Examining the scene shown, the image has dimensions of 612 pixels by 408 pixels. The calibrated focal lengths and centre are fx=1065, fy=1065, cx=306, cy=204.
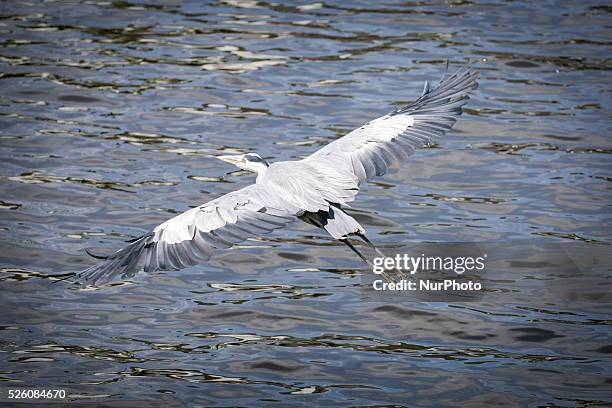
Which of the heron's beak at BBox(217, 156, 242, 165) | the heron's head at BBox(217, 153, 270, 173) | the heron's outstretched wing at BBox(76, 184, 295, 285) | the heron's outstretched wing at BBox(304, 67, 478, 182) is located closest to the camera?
the heron's outstretched wing at BBox(76, 184, 295, 285)

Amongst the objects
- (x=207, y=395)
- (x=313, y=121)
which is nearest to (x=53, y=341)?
(x=207, y=395)

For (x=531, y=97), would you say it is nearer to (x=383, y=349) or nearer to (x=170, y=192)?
(x=170, y=192)

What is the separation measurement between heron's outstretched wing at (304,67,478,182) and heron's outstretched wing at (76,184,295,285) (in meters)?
1.36

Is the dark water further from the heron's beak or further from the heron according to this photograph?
the heron's beak

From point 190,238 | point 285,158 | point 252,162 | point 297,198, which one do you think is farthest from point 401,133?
point 285,158

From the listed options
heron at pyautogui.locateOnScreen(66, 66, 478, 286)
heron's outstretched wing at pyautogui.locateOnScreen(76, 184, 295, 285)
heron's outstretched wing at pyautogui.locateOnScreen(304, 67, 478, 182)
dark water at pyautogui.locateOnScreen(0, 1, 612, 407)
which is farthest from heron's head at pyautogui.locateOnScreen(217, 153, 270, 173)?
heron's outstretched wing at pyautogui.locateOnScreen(76, 184, 295, 285)

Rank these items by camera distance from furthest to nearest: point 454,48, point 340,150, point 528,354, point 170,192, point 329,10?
point 329,10 → point 454,48 → point 170,192 → point 340,150 → point 528,354

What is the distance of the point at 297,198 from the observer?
885cm

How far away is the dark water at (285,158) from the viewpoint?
29.8 ft

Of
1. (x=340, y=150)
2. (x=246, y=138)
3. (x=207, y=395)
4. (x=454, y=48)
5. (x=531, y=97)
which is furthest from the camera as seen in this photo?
(x=454, y=48)

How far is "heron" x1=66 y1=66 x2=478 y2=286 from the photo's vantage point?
8.23 meters

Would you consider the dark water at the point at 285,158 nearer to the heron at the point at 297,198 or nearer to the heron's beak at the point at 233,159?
the heron at the point at 297,198

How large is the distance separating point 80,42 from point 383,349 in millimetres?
10555

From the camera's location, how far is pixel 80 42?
18125 millimetres
